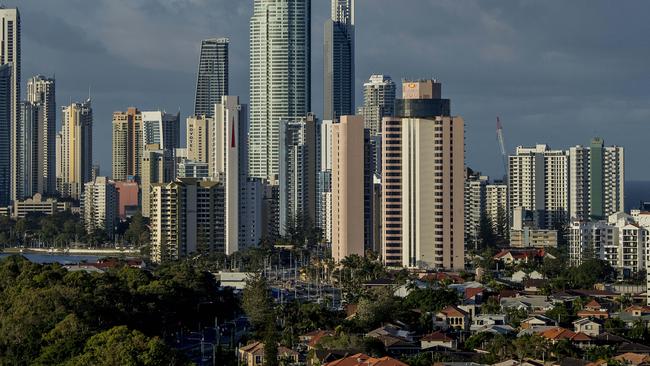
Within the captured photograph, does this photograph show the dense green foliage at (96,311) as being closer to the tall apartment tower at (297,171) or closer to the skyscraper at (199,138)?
the tall apartment tower at (297,171)

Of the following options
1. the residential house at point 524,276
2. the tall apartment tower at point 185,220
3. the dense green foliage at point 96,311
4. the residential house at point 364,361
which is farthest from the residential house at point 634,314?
the tall apartment tower at point 185,220

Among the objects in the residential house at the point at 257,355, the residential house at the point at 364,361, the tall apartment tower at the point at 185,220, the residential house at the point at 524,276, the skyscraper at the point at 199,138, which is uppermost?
the skyscraper at the point at 199,138

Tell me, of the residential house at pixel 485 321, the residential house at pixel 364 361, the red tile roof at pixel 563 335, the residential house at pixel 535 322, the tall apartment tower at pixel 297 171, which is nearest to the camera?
the residential house at pixel 364 361

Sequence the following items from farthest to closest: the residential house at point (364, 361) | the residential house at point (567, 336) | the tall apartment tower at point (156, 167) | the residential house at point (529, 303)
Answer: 1. the tall apartment tower at point (156, 167)
2. the residential house at point (529, 303)
3. the residential house at point (567, 336)
4. the residential house at point (364, 361)

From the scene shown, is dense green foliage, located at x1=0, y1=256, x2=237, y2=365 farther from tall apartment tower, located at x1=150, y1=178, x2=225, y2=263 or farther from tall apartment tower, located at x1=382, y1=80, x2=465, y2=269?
tall apartment tower, located at x1=150, y1=178, x2=225, y2=263

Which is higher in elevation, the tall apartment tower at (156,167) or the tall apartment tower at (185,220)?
the tall apartment tower at (156,167)

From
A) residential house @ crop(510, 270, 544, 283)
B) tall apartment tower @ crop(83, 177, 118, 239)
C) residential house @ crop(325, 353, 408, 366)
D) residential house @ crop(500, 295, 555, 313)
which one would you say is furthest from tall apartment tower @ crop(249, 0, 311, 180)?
residential house @ crop(325, 353, 408, 366)

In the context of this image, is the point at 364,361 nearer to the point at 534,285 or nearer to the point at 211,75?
the point at 534,285

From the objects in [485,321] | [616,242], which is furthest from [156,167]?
[485,321]

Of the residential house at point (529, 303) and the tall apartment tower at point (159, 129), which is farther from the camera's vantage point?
the tall apartment tower at point (159, 129)
